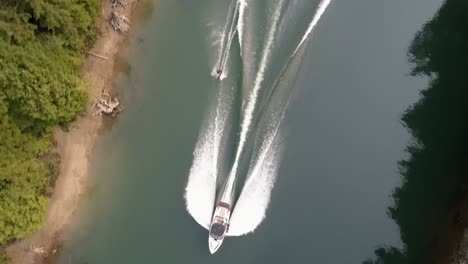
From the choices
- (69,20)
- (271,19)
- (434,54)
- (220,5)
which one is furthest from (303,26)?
(69,20)

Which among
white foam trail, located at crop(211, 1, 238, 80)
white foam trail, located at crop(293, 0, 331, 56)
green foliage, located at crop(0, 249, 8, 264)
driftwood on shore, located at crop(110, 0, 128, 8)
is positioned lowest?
→ green foliage, located at crop(0, 249, 8, 264)

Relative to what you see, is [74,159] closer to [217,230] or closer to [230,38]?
[217,230]

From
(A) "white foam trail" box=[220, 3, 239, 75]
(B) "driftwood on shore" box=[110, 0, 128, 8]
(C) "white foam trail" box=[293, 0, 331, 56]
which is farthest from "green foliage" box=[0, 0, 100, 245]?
(C) "white foam trail" box=[293, 0, 331, 56]

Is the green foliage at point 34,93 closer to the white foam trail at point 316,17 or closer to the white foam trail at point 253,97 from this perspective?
the white foam trail at point 253,97

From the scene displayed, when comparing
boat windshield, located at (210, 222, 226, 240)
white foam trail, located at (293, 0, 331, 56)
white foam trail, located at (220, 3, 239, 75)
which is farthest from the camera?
white foam trail, located at (293, 0, 331, 56)

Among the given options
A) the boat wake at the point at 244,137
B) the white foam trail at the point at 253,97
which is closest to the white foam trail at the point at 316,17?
the boat wake at the point at 244,137

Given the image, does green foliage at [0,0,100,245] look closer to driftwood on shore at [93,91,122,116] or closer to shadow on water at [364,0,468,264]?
driftwood on shore at [93,91,122,116]

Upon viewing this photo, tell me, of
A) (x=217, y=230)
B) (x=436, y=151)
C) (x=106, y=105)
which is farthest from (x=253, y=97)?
(x=436, y=151)
